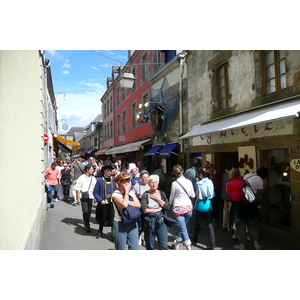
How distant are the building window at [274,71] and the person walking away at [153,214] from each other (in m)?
3.82

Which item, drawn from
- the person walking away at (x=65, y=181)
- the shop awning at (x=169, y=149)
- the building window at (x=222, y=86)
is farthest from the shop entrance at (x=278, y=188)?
the person walking away at (x=65, y=181)

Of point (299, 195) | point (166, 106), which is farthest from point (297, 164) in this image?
point (166, 106)

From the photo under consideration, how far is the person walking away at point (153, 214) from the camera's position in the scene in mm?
3711

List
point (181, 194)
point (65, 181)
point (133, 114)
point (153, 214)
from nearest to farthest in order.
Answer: point (153, 214) < point (181, 194) < point (65, 181) < point (133, 114)

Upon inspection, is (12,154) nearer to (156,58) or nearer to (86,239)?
(86,239)

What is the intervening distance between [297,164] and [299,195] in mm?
617

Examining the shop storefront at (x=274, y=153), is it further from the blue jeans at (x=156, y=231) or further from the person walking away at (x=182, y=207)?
the blue jeans at (x=156, y=231)

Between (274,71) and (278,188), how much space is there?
2663 millimetres

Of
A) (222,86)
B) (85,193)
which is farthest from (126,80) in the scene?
(85,193)

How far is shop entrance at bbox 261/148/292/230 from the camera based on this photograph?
5.62 m

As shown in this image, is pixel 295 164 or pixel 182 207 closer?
pixel 182 207

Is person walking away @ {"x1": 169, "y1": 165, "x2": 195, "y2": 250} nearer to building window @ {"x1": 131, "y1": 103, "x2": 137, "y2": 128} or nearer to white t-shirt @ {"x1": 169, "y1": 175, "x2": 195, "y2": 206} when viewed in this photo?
white t-shirt @ {"x1": 169, "y1": 175, "x2": 195, "y2": 206}

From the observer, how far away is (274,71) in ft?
18.9

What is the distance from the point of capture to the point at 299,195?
504 cm
